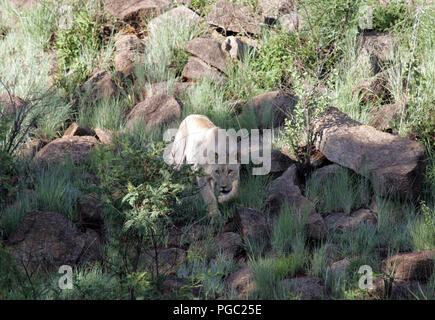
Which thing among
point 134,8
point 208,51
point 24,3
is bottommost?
point 208,51

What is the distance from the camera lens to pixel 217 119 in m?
8.64

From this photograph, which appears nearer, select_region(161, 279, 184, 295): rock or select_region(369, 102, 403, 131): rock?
select_region(161, 279, 184, 295): rock

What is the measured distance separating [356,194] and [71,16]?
6826 millimetres

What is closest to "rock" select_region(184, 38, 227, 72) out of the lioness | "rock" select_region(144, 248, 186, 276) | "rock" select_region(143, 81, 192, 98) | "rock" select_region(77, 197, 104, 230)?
"rock" select_region(143, 81, 192, 98)

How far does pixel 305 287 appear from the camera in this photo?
15.9 feet

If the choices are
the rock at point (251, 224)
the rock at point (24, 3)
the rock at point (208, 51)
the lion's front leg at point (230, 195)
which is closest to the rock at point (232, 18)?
the rock at point (208, 51)

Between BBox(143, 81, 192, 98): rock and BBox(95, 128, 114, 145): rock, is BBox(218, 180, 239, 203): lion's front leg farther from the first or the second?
BBox(143, 81, 192, 98): rock

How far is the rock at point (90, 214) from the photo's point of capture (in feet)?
20.3

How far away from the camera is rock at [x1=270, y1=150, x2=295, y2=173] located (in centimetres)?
750

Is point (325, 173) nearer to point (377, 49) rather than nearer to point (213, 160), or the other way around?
point (213, 160)

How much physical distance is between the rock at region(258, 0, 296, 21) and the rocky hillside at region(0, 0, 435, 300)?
3 cm

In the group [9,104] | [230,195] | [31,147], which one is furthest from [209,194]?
→ [9,104]

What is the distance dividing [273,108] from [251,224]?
9.38 feet
